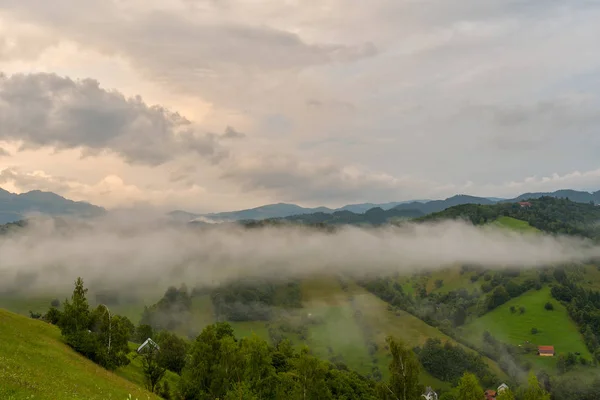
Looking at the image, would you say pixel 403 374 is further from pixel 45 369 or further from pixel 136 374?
pixel 136 374

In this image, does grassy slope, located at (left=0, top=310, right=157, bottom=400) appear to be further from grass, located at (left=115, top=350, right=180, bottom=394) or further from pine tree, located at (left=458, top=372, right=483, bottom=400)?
pine tree, located at (left=458, top=372, right=483, bottom=400)

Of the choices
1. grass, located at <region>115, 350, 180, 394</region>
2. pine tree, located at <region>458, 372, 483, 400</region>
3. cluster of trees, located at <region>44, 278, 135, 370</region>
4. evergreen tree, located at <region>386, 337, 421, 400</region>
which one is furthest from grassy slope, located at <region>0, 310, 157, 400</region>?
pine tree, located at <region>458, 372, 483, 400</region>

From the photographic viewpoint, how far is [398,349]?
64.1m

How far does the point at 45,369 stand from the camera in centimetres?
4378

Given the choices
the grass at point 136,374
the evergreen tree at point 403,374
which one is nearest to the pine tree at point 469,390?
the evergreen tree at point 403,374

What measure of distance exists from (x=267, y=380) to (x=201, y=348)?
29107 mm

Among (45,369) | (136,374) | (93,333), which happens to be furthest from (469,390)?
(93,333)

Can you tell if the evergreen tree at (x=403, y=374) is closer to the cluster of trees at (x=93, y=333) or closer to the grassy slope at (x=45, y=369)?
the grassy slope at (x=45, y=369)

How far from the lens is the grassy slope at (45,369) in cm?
3079

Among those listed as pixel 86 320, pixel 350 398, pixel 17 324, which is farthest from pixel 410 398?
pixel 350 398

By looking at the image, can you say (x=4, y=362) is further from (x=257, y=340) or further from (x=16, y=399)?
(x=257, y=340)

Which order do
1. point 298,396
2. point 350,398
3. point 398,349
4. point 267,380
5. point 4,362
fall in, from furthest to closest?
point 350,398 → point 267,380 → point 298,396 → point 398,349 → point 4,362

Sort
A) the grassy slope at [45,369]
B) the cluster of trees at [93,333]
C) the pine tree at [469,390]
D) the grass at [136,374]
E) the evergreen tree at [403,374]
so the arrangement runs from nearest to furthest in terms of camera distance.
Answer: the grassy slope at [45,369]
the pine tree at [469,390]
the cluster of trees at [93,333]
the evergreen tree at [403,374]
the grass at [136,374]

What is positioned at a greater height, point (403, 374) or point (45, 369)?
point (45, 369)
